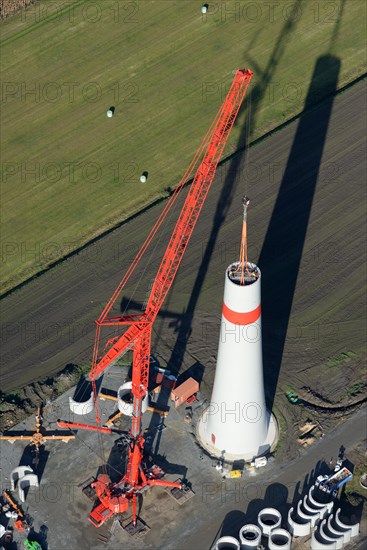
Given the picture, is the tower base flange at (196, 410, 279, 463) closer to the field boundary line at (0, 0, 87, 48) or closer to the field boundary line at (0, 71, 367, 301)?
the field boundary line at (0, 71, 367, 301)

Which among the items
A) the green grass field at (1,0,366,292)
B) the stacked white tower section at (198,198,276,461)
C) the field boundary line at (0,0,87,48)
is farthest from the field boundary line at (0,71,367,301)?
the field boundary line at (0,0,87,48)

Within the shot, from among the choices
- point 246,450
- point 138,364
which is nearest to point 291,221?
point 246,450

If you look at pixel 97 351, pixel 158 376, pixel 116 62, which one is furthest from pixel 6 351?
pixel 116 62

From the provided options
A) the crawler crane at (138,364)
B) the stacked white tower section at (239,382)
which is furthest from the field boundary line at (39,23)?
the stacked white tower section at (239,382)

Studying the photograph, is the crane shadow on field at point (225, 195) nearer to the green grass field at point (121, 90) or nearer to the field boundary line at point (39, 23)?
the green grass field at point (121, 90)

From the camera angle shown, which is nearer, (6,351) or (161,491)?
(161,491)

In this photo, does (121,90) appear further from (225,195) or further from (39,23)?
(225,195)

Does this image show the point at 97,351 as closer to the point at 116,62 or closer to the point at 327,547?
the point at 327,547
